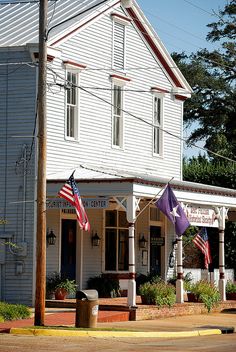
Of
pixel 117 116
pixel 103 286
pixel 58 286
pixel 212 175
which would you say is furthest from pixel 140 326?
pixel 212 175

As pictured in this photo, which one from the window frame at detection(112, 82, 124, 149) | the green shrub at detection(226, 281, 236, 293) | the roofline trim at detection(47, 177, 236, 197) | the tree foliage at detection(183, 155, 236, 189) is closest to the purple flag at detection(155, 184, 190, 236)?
the roofline trim at detection(47, 177, 236, 197)

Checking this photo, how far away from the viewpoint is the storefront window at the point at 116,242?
1430 inches

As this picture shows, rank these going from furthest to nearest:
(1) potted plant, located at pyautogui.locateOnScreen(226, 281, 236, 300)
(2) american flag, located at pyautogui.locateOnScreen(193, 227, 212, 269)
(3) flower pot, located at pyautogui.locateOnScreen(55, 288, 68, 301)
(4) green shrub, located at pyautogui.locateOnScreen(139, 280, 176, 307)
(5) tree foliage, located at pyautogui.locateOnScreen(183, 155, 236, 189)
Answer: (5) tree foliage, located at pyautogui.locateOnScreen(183, 155, 236, 189) < (1) potted plant, located at pyautogui.locateOnScreen(226, 281, 236, 300) < (2) american flag, located at pyautogui.locateOnScreen(193, 227, 212, 269) < (3) flower pot, located at pyautogui.locateOnScreen(55, 288, 68, 301) < (4) green shrub, located at pyautogui.locateOnScreen(139, 280, 176, 307)

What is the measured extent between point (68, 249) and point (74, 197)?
231 inches

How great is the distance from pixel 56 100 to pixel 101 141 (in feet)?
9.53

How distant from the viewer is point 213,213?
3622cm

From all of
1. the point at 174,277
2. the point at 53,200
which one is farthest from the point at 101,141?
the point at 174,277

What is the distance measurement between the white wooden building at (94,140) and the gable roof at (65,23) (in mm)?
47

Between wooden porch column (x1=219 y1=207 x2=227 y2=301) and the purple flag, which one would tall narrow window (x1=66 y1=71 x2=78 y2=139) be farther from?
wooden porch column (x1=219 y1=207 x2=227 y2=301)

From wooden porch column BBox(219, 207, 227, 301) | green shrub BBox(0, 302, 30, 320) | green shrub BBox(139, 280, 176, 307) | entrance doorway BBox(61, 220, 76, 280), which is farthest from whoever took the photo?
wooden porch column BBox(219, 207, 227, 301)

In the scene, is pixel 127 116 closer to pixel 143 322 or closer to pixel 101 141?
pixel 101 141

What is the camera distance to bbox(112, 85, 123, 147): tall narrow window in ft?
120

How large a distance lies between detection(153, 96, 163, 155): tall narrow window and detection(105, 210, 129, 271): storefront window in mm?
3472

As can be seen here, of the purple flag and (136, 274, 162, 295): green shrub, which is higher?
the purple flag
